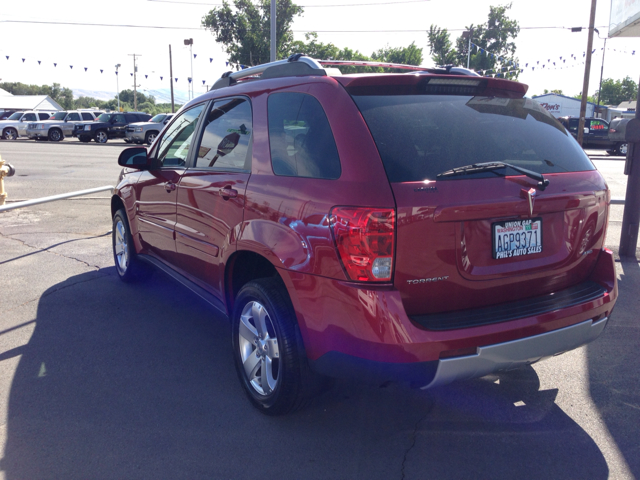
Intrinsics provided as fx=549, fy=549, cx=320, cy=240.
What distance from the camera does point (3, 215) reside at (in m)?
9.50

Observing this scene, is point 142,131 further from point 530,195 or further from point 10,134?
point 530,195

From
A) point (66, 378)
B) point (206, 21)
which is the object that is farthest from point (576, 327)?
point (206, 21)

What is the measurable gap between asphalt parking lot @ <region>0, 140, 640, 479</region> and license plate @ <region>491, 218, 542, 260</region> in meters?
1.04

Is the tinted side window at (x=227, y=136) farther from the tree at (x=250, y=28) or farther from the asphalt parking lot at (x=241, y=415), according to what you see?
the tree at (x=250, y=28)

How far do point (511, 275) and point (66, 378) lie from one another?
113 inches

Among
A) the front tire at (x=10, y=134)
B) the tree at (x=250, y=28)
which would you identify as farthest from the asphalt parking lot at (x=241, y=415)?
the tree at (x=250, y=28)

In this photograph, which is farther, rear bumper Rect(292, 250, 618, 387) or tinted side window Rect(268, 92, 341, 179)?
tinted side window Rect(268, 92, 341, 179)

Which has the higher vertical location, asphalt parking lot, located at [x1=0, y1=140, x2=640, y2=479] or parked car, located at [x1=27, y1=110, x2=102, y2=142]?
parked car, located at [x1=27, y1=110, x2=102, y2=142]

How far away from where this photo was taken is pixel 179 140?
4363 mm

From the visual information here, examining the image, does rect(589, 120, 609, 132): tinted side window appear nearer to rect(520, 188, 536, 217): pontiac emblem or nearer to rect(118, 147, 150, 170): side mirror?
rect(118, 147, 150, 170): side mirror

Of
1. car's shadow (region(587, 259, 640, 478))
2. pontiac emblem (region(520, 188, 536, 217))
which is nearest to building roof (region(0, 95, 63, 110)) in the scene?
car's shadow (region(587, 259, 640, 478))

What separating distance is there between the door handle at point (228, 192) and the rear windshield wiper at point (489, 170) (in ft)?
4.23

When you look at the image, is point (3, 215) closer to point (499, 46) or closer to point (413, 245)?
point (413, 245)

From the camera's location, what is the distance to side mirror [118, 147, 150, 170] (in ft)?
15.4
